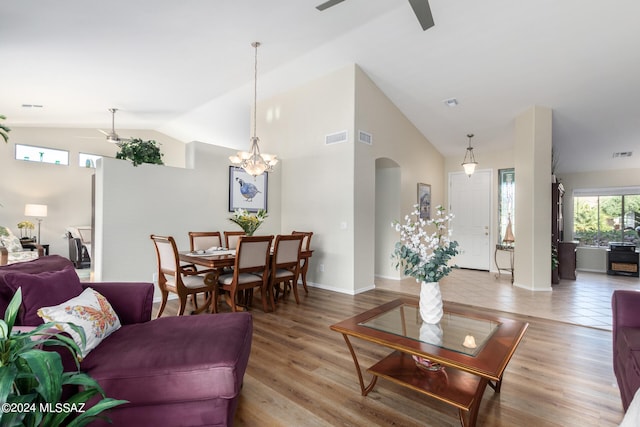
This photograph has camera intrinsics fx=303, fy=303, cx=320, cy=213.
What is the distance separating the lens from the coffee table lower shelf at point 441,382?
1.65 metres

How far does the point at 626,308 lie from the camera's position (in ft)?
6.60

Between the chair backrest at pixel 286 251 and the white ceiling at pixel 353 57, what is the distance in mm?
2641

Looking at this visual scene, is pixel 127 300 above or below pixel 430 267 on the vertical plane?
below

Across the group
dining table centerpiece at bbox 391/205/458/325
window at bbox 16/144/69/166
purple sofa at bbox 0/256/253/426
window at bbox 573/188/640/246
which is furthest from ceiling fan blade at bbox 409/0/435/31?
window at bbox 16/144/69/166

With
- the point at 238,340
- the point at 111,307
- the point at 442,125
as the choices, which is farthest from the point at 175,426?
the point at 442,125

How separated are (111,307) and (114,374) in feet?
2.13

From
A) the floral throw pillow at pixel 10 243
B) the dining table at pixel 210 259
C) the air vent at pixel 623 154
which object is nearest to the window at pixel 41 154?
the floral throw pillow at pixel 10 243

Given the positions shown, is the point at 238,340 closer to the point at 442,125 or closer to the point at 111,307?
the point at 111,307

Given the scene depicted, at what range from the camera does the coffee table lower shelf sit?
1649mm

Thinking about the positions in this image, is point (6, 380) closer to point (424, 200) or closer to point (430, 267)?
point (430, 267)

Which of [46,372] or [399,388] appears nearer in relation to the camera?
[46,372]

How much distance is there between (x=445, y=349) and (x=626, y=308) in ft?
4.43

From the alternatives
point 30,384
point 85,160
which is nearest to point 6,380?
point 30,384

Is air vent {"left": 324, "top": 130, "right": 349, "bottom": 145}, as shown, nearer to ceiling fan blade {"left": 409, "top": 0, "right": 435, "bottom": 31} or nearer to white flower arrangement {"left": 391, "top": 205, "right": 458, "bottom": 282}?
ceiling fan blade {"left": 409, "top": 0, "right": 435, "bottom": 31}
